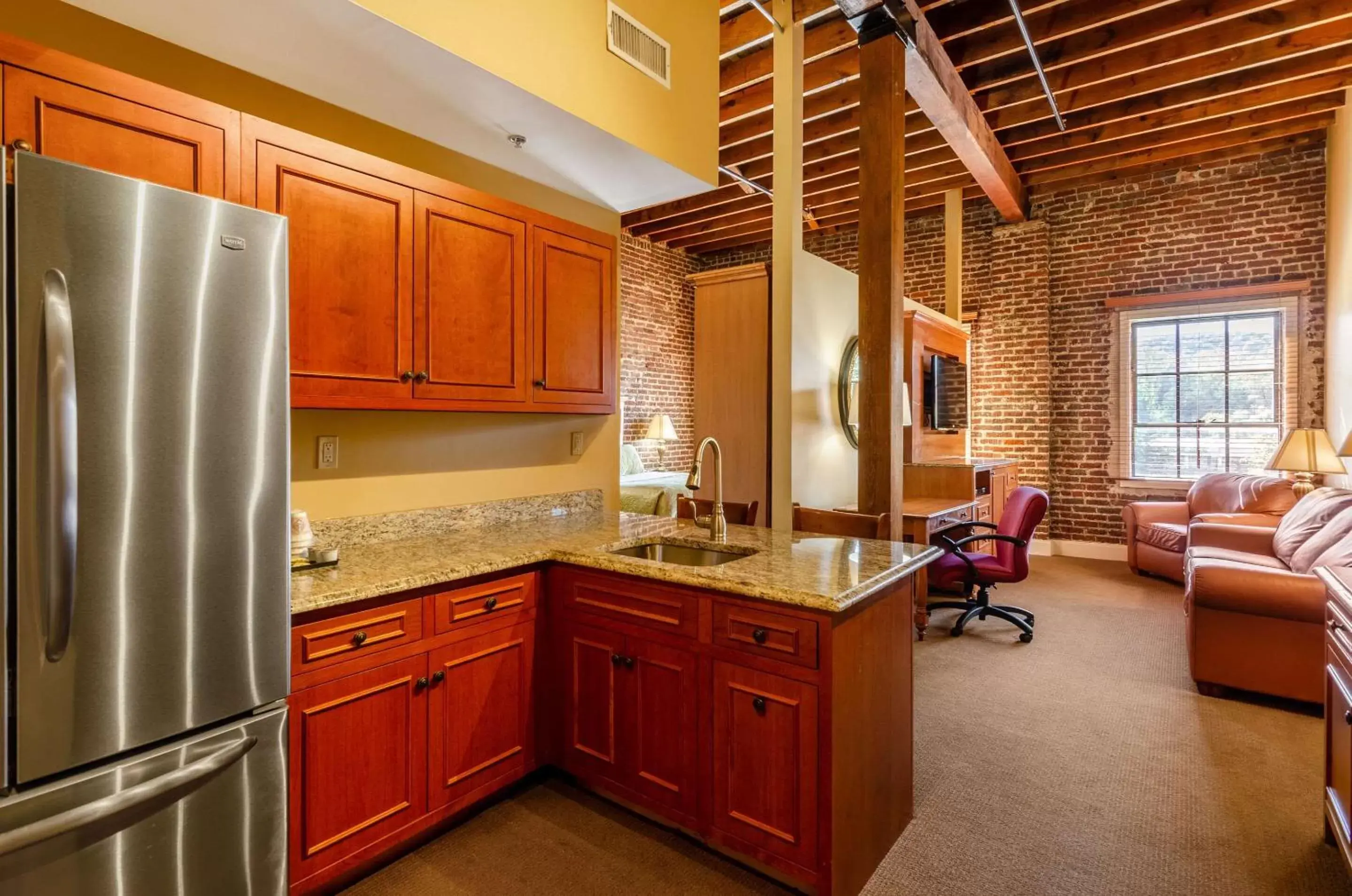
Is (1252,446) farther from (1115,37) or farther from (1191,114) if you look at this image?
(1115,37)

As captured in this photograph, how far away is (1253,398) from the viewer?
19.6 ft

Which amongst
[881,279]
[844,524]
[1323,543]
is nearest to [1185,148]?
[1323,543]

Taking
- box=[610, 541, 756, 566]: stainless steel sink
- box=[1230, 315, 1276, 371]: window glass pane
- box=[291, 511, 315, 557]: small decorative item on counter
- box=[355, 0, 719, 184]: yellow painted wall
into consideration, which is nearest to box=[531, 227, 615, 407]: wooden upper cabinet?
box=[355, 0, 719, 184]: yellow painted wall

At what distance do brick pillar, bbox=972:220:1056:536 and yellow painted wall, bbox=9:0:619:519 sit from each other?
5.04 m

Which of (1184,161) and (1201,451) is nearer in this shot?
(1184,161)

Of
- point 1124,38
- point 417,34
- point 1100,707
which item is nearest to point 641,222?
point 1124,38

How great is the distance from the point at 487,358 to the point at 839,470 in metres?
2.82

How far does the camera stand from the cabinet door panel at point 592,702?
7.29 ft

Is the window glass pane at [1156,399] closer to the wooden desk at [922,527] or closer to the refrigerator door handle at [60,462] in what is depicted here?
the wooden desk at [922,527]

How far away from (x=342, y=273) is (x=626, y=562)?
4.15ft

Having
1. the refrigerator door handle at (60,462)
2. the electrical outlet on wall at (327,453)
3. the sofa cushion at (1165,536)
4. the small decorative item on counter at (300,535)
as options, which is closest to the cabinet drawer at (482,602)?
the small decorative item on counter at (300,535)

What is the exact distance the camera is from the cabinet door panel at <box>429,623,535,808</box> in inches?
81.2

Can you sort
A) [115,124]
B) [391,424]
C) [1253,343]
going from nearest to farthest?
[115,124]
[391,424]
[1253,343]

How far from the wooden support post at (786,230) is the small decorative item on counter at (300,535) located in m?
2.39
